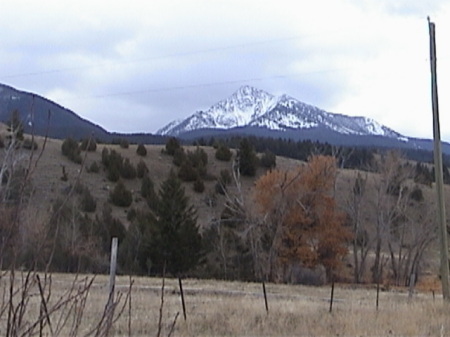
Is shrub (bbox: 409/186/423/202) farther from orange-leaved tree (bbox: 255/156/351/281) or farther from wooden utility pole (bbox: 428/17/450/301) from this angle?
wooden utility pole (bbox: 428/17/450/301)

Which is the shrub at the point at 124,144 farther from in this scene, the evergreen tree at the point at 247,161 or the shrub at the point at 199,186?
the shrub at the point at 199,186

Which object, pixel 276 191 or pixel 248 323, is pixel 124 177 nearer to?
pixel 276 191

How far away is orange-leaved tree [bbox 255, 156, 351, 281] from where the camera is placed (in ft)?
140

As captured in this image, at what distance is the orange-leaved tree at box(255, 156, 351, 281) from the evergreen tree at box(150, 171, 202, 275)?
4.30 m

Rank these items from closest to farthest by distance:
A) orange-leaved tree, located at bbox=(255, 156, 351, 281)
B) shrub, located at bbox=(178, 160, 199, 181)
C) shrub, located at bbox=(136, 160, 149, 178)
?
orange-leaved tree, located at bbox=(255, 156, 351, 281)
shrub, located at bbox=(136, 160, 149, 178)
shrub, located at bbox=(178, 160, 199, 181)

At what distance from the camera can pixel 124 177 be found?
63.6 metres

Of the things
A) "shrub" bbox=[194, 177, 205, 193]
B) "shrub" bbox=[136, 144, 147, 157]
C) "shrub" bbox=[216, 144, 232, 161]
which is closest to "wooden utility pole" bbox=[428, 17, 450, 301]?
"shrub" bbox=[194, 177, 205, 193]

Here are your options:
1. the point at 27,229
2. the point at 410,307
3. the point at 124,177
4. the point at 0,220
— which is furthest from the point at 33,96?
the point at 124,177

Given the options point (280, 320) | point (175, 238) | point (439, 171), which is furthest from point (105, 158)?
point (280, 320)

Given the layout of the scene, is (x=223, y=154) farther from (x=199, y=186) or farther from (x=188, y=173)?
(x=199, y=186)

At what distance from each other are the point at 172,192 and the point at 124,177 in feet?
68.9

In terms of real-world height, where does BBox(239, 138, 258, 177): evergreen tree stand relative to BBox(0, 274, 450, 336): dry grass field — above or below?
above

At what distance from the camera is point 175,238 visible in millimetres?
40750

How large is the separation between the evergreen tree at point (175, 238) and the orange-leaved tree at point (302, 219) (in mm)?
4298
